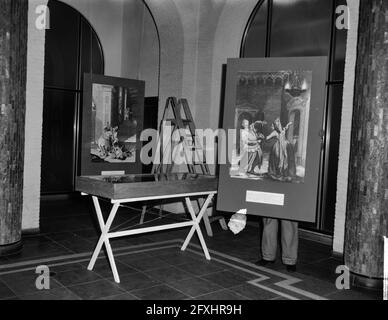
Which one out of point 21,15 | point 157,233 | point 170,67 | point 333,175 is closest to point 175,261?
point 157,233

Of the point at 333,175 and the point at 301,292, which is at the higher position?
the point at 333,175

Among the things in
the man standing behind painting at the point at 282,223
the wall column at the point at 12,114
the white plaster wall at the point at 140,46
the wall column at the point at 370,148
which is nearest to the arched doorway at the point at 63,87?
the white plaster wall at the point at 140,46

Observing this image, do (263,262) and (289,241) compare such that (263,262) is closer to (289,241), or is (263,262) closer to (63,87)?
(289,241)

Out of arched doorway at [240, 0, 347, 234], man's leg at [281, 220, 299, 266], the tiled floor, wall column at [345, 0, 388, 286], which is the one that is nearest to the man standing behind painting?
man's leg at [281, 220, 299, 266]

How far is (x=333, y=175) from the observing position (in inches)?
217

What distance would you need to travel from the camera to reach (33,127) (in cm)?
513

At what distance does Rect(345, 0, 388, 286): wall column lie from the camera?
3.71 metres

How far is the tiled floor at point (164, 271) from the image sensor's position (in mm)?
3506

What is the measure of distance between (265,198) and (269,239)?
573 mm

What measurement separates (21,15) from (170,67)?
2.75 metres

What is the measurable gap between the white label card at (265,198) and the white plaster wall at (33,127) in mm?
2641

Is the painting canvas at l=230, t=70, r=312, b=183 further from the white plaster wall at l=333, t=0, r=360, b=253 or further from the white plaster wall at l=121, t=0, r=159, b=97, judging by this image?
the white plaster wall at l=121, t=0, r=159, b=97

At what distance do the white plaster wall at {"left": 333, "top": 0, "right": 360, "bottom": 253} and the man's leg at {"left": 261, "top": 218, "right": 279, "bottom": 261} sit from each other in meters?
0.90

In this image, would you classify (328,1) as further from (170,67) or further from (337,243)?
(337,243)
